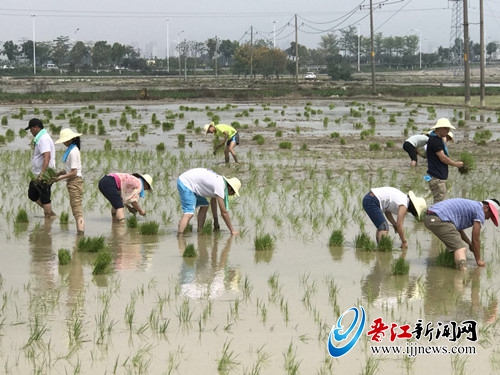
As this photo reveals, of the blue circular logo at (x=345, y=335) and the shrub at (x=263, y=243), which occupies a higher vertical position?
the shrub at (x=263, y=243)

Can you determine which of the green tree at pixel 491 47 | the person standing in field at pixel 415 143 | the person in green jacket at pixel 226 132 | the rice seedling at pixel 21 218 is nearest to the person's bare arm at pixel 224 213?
the rice seedling at pixel 21 218

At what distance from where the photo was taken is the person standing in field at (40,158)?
11.2 metres

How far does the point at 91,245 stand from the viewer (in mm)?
9797

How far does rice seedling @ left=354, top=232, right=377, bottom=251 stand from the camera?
9.90 meters

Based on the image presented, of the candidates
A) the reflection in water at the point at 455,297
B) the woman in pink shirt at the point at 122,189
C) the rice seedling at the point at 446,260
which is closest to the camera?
the reflection in water at the point at 455,297

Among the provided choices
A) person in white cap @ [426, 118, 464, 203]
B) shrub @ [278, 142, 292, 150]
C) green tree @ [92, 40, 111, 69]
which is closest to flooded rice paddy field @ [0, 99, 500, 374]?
person in white cap @ [426, 118, 464, 203]

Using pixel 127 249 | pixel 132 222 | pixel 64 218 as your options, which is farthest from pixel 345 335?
pixel 64 218

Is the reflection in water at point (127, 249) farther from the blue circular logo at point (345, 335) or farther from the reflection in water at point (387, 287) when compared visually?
the blue circular logo at point (345, 335)

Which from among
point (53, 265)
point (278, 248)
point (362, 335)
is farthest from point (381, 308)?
point (53, 265)

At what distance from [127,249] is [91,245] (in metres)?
0.44

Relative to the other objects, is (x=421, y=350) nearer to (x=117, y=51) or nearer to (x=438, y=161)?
(x=438, y=161)

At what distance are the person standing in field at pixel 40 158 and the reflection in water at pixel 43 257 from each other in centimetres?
43

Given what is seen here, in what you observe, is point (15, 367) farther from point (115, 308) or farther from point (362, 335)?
point (362, 335)

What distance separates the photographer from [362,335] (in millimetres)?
6648
